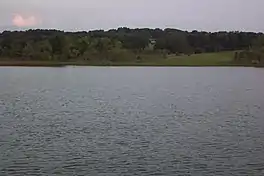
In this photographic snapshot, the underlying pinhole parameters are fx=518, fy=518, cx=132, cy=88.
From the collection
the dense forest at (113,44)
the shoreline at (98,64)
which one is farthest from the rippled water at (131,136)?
the dense forest at (113,44)

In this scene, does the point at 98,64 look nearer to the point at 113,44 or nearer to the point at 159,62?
the point at 113,44

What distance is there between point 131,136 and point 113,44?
86.8 metres

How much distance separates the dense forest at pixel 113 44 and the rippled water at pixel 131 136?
6667 centimetres

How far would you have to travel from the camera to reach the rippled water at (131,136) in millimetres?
16016

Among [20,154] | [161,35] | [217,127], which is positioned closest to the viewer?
[20,154]

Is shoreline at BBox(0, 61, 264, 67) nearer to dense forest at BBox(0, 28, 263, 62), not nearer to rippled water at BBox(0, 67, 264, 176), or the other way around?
dense forest at BBox(0, 28, 263, 62)

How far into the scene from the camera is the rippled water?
16.0 meters

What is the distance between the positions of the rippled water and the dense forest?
66.7 m

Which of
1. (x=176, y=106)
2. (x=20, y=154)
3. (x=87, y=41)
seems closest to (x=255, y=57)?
(x=87, y=41)

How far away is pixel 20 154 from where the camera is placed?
17.5 meters

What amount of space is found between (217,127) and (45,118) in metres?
8.59

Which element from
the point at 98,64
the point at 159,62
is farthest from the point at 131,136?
the point at 98,64

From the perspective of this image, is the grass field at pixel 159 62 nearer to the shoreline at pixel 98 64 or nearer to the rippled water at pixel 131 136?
the shoreline at pixel 98 64

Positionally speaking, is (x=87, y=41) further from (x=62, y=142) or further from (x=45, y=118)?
(x=62, y=142)
